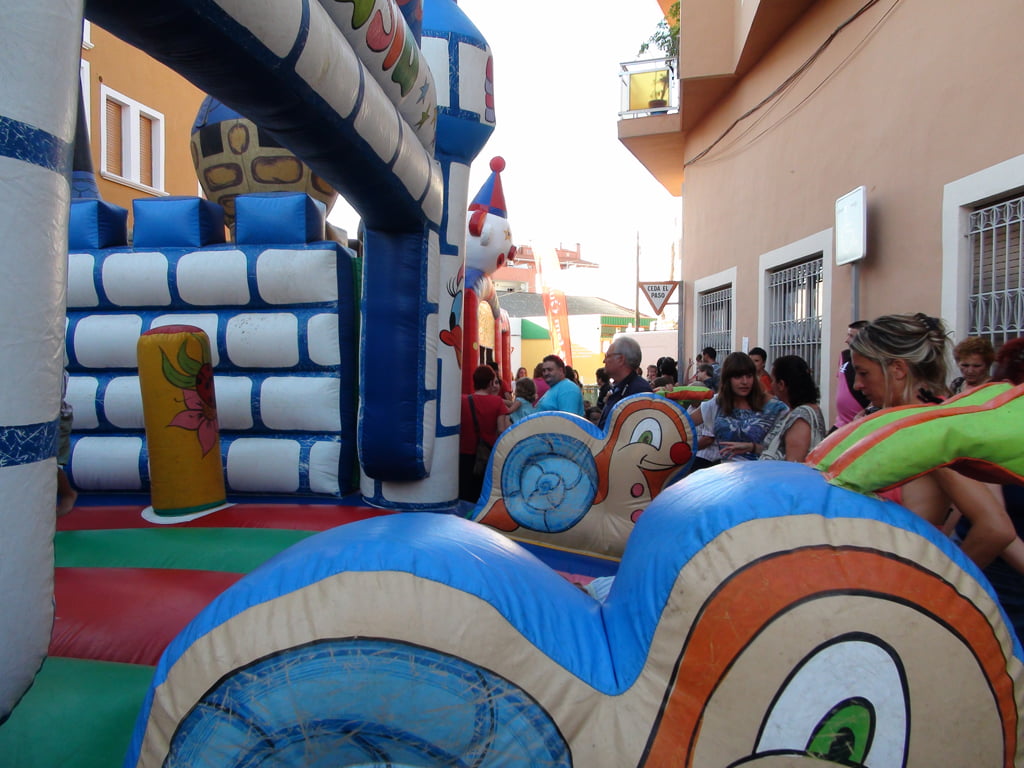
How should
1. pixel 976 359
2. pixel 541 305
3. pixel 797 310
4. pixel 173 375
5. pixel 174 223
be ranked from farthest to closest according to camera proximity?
pixel 541 305, pixel 797 310, pixel 174 223, pixel 173 375, pixel 976 359

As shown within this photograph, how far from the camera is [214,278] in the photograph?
3816 mm

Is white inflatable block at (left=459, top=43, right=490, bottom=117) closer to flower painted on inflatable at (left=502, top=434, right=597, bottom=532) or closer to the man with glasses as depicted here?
the man with glasses

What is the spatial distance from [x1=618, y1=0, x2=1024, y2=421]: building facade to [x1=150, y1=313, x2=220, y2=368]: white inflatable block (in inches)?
158

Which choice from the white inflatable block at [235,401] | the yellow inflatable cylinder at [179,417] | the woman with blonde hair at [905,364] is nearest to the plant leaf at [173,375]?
the yellow inflatable cylinder at [179,417]

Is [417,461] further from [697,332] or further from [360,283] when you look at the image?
[697,332]

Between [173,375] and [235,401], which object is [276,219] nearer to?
[235,401]

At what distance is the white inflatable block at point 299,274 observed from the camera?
3762 mm

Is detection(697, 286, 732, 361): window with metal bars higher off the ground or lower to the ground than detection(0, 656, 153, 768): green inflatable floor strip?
higher

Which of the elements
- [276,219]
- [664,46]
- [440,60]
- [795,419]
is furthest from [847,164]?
[664,46]

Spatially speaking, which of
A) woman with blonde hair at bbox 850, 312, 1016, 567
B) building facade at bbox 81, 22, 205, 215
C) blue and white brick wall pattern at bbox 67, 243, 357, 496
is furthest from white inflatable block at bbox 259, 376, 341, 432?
building facade at bbox 81, 22, 205, 215

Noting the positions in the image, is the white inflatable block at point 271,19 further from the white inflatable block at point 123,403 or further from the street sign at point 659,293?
the street sign at point 659,293

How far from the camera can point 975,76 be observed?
359 centimetres

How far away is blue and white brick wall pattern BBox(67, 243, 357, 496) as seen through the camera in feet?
12.4

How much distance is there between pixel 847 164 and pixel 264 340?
4.23 m
